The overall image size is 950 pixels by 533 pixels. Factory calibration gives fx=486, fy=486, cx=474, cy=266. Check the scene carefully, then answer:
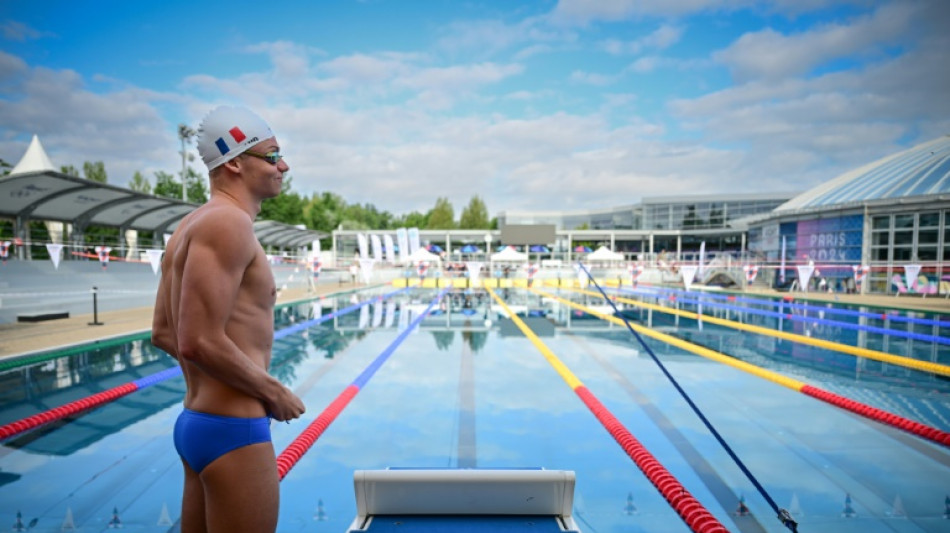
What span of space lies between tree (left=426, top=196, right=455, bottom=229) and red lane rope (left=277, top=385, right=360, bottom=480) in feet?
215

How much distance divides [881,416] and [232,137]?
5.93m

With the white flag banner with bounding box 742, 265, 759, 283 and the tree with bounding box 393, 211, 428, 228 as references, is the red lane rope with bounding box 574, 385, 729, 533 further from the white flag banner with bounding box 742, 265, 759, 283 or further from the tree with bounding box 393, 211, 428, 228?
the tree with bounding box 393, 211, 428, 228

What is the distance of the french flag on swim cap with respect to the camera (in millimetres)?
1301

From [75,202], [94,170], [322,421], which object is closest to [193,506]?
[322,421]

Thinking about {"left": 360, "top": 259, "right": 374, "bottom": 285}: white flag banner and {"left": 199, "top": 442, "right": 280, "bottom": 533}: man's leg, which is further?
{"left": 360, "top": 259, "right": 374, "bottom": 285}: white flag banner

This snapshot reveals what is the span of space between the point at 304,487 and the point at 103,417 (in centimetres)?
277

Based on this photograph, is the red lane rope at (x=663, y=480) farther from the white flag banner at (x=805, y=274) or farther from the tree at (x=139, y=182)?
the tree at (x=139, y=182)

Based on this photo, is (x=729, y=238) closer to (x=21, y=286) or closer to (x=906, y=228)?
(x=906, y=228)

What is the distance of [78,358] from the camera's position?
6820 mm

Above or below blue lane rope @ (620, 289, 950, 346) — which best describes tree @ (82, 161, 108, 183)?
above

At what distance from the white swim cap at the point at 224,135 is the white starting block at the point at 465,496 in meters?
1.52

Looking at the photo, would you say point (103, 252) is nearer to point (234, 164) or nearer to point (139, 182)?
point (234, 164)

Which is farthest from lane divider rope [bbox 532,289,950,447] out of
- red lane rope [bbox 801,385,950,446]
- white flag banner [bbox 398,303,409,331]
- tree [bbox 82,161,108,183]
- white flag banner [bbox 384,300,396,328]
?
tree [bbox 82,161,108,183]

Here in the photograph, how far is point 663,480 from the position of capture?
129 inches
